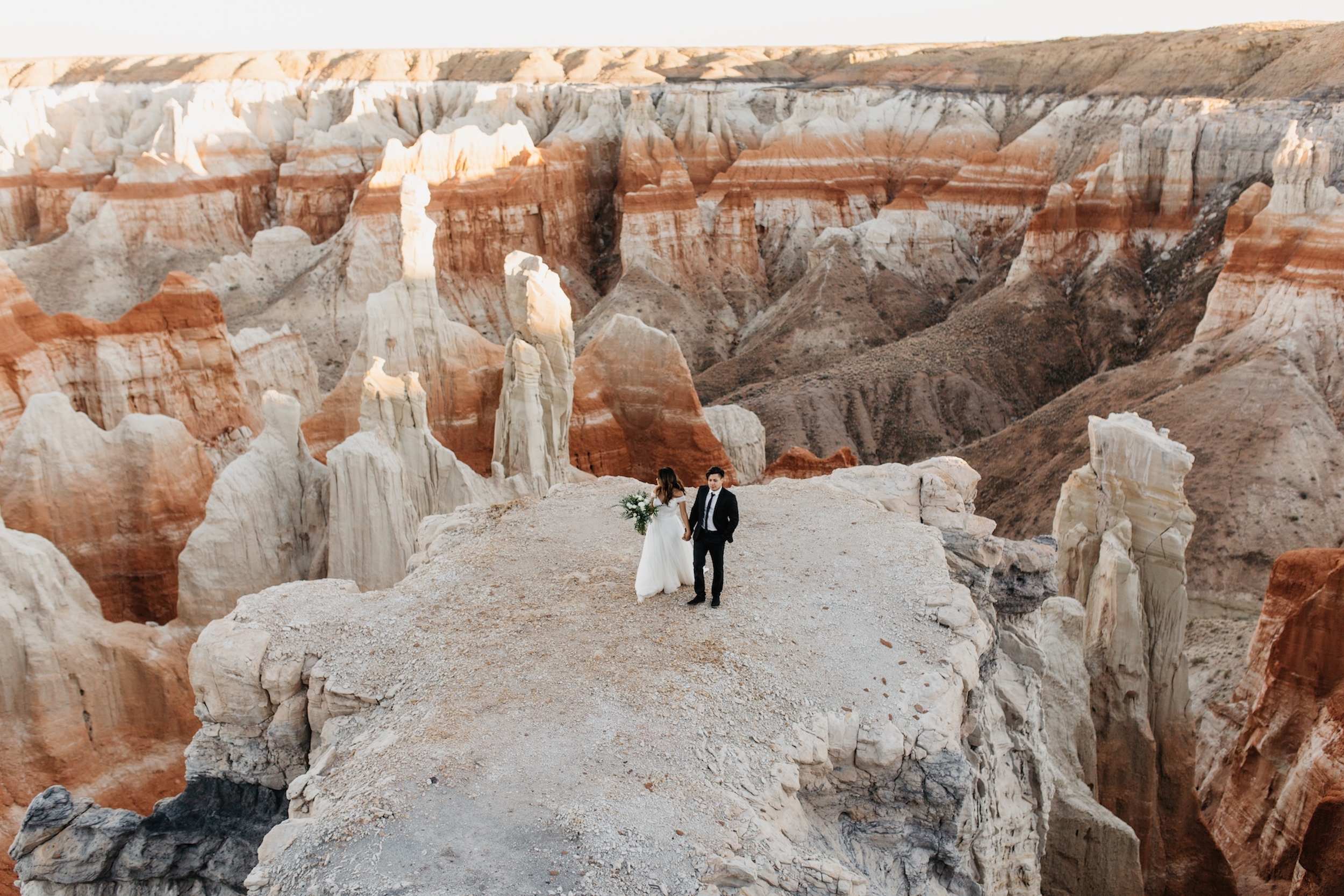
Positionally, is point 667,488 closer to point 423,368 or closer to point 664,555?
point 664,555

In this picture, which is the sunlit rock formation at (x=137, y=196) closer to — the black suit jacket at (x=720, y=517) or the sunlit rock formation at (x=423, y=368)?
the sunlit rock formation at (x=423, y=368)

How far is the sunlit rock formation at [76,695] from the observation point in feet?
53.1

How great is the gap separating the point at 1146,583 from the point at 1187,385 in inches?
843

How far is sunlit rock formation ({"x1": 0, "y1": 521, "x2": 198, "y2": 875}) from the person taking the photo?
1617 centimetres

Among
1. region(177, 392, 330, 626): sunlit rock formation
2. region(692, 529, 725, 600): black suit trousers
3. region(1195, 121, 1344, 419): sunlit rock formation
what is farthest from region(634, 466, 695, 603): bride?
region(1195, 121, 1344, 419): sunlit rock formation

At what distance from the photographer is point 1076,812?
15484 millimetres

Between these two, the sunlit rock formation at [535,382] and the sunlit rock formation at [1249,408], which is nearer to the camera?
the sunlit rock formation at [535,382]

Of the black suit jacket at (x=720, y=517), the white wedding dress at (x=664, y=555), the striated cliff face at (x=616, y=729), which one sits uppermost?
the black suit jacket at (x=720, y=517)

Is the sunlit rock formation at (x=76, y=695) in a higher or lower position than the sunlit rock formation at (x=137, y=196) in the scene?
lower

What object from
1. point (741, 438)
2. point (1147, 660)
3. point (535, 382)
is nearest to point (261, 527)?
point (535, 382)

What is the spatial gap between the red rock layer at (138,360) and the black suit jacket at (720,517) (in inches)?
812

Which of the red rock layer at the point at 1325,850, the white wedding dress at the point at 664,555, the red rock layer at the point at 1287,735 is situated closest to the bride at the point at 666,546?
the white wedding dress at the point at 664,555

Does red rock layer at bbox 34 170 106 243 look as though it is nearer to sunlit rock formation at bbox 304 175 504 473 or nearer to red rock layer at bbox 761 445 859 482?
sunlit rock formation at bbox 304 175 504 473

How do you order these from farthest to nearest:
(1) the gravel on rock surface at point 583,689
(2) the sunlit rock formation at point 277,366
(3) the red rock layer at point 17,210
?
(3) the red rock layer at point 17,210, (2) the sunlit rock formation at point 277,366, (1) the gravel on rock surface at point 583,689
